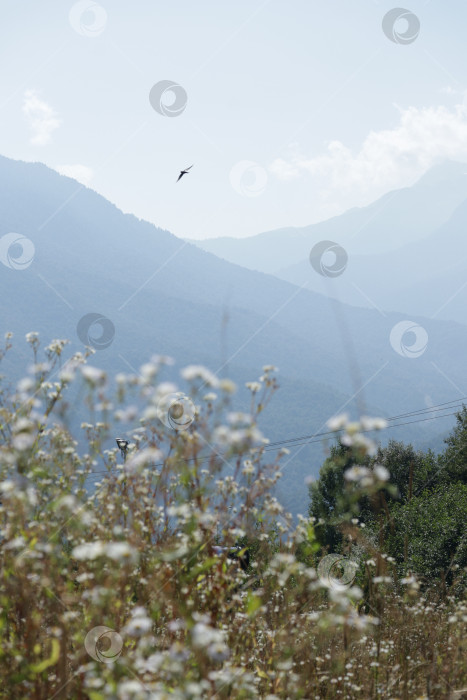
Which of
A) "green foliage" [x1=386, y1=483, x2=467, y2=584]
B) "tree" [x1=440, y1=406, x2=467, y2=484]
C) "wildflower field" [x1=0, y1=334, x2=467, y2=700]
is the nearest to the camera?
"wildflower field" [x1=0, y1=334, x2=467, y2=700]

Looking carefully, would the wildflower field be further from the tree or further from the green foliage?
the tree

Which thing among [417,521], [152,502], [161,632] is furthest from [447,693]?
[417,521]

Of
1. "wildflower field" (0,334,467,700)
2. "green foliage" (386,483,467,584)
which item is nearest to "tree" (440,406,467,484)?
"green foliage" (386,483,467,584)

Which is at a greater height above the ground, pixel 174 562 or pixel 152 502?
pixel 152 502

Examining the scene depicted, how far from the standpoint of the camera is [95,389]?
316cm

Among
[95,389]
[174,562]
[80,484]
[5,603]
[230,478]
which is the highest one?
[95,389]

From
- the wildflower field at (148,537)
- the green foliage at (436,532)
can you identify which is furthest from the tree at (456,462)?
the wildflower field at (148,537)

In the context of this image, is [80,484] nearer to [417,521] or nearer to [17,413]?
[17,413]

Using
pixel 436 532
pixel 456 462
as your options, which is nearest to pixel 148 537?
pixel 436 532

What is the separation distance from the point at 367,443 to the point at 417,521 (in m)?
18.6

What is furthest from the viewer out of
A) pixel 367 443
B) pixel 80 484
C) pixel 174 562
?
pixel 80 484

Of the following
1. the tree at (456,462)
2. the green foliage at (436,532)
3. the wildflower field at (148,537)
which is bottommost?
the wildflower field at (148,537)

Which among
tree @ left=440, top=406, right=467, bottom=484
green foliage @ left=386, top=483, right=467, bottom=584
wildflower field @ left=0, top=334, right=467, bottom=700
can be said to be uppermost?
tree @ left=440, top=406, right=467, bottom=484

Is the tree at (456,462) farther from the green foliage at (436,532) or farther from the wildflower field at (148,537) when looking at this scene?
the wildflower field at (148,537)
